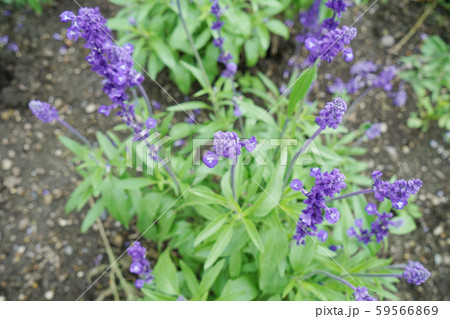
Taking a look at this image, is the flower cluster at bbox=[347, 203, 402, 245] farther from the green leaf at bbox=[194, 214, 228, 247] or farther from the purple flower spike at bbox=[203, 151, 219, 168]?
the purple flower spike at bbox=[203, 151, 219, 168]

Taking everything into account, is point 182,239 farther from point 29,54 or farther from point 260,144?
point 29,54

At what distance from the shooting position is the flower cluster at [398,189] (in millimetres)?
1716

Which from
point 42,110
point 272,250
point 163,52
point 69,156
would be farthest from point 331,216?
point 69,156

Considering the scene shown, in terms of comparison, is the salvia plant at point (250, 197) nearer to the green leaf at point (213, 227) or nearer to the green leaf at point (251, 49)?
the green leaf at point (213, 227)

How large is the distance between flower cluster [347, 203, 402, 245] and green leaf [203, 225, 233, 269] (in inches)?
34.3

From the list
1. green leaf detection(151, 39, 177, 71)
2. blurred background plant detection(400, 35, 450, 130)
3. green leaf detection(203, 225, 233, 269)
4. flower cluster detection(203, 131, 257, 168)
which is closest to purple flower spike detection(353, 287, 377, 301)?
green leaf detection(203, 225, 233, 269)

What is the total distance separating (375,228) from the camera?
248 cm

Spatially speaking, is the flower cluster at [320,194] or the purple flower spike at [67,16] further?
the purple flower spike at [67,16]

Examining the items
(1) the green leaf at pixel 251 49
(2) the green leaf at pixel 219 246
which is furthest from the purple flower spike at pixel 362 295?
(1) the green leaf at pixel 251 49

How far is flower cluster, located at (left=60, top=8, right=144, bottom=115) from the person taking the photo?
1996 mm

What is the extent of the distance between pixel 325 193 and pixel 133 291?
2.55m

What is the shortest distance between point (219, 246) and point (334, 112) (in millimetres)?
1104

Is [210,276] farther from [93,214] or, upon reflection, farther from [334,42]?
[334,42]
